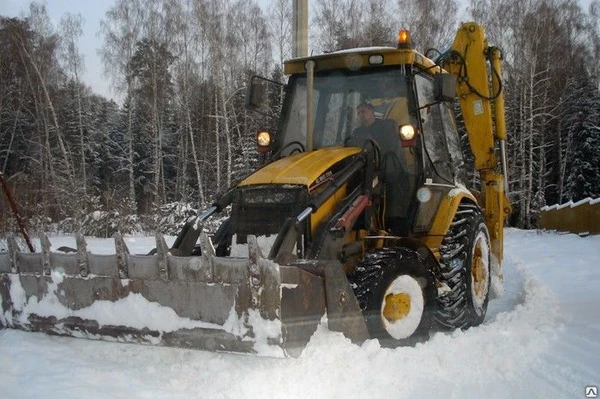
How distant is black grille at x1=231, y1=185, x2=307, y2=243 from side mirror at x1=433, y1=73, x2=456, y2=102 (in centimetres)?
165

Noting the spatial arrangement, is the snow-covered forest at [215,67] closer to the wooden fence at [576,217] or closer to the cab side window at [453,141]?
the wooden fence at [576,217]

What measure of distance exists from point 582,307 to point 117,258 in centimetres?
493

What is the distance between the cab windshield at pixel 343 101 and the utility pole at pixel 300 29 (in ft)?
11.6

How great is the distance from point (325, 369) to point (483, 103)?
183 inches

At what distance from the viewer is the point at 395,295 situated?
16.5 ft

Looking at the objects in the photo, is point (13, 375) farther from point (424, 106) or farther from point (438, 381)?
point (424, 106)

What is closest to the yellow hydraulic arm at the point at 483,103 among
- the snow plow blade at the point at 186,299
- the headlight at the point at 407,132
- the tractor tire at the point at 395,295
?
the headlight at the point at 407,132

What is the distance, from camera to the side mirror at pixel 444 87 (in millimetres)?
5656

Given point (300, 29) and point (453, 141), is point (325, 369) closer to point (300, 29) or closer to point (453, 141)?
point (453, 141)

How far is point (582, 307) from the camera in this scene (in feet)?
22.6

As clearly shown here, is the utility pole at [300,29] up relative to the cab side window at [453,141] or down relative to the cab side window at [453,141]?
up

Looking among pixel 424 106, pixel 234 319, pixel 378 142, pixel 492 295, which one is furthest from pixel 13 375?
pixel 492 295

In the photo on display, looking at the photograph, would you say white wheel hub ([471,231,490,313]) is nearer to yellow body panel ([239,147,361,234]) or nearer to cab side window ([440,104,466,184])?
cab side window ([440,104,466,184])

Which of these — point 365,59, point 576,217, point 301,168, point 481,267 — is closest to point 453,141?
point 481,267
